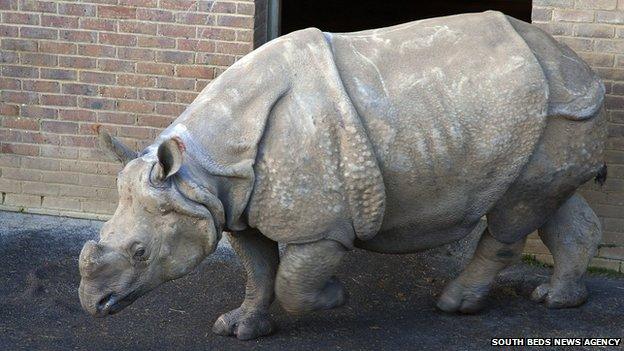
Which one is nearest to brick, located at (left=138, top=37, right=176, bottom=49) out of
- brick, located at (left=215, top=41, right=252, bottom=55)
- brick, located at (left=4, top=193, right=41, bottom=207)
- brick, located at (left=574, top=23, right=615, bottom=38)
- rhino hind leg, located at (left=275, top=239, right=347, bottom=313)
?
brick, located at (left=215, top=41, right=252, bottom=55)

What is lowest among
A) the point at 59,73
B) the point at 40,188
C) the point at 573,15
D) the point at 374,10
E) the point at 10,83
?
the point at 374,10

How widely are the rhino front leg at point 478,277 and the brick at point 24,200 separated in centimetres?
339

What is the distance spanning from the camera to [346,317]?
7.61 metres

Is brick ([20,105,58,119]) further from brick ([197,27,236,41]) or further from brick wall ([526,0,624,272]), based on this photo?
brick wall ([526,0,624,272])

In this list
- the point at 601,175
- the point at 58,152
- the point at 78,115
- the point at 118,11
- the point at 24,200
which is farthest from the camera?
the point at 24,200

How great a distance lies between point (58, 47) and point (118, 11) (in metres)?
0.55

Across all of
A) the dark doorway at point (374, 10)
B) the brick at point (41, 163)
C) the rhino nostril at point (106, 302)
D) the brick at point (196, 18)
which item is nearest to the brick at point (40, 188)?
the brick at point (41, 163)

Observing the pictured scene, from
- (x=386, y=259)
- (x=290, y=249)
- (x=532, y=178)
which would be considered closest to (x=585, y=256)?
(x=532, y=178)

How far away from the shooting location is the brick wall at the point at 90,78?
8.69 meters

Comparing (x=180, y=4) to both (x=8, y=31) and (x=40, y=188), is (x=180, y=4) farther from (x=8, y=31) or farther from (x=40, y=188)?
(x=40, y=188)

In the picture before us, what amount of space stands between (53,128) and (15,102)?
342 millimetres

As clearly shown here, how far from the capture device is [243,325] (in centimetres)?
728

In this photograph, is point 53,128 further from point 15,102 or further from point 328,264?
point 328,264

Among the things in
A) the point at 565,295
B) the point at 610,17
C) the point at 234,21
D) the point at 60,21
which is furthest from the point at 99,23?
the point at 565,295
